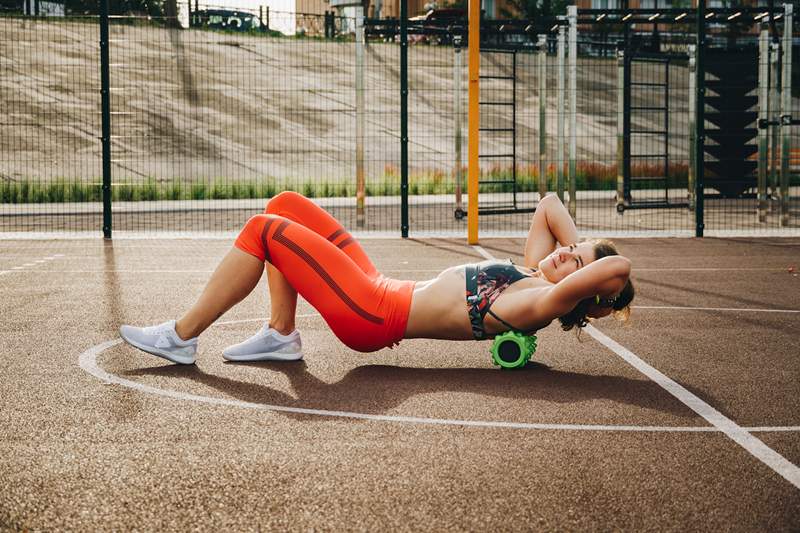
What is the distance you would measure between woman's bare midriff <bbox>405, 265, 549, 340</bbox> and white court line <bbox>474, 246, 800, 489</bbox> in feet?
2.46

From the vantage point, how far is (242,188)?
2177 centimetres

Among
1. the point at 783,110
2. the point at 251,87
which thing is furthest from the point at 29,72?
the point at 783,110

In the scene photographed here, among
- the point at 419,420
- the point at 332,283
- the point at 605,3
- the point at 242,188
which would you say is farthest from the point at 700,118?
the point at 605,3

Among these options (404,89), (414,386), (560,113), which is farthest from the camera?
(560,113)

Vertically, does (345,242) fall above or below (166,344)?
above

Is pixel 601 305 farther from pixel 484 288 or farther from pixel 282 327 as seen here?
pixel 282 327

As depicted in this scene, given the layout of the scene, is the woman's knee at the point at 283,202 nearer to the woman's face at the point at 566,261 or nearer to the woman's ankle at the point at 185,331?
the woman's ankle at the point at 185,331

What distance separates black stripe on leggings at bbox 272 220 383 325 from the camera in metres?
5.09

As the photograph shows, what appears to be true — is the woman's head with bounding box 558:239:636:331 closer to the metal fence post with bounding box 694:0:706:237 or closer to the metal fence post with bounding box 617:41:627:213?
the metal fence post with bounding box 694:0:706:237

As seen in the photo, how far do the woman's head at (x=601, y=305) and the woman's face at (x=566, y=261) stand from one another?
0.03 metres

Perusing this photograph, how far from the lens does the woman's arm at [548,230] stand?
575 centimetres

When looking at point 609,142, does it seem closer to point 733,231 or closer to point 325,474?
point 733,231

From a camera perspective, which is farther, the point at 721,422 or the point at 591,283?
the point at 591,283

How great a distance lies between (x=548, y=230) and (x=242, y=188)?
16460 mm
